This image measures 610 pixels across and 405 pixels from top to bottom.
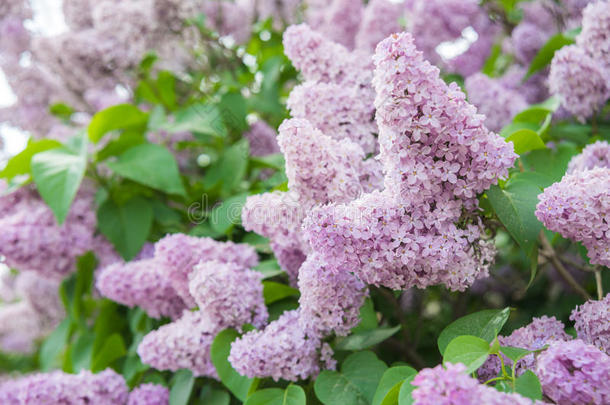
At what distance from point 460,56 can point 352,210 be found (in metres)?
1.35

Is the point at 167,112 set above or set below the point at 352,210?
below

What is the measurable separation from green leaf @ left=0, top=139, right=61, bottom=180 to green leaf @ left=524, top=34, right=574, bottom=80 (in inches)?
56.5

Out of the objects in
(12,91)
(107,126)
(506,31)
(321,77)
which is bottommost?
(12,91)

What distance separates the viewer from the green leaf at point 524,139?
38.0 inches

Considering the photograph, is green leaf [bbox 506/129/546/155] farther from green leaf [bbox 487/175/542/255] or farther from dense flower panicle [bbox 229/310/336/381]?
dense flower panicle [bbox 229/310/336/381]

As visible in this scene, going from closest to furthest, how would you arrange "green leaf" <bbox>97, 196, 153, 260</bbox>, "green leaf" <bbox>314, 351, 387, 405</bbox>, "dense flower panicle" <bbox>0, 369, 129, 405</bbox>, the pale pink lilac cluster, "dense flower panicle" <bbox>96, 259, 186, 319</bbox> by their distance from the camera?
the pale pink lilac cluster
"green leaf" <bbox>314, 351, 387, 405</bbox>
"dense flower panicle" <bbox>0, 369, 129, 405</bbox>
"dense flower panicle" <bbox>96, 259, 186, 319</bbox>
"green leaf" <bbox>97, 196, 153, 260</bbox>

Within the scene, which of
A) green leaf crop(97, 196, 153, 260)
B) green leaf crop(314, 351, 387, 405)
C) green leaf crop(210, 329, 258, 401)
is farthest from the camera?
green leaf crop(97, 196, 153, 260)

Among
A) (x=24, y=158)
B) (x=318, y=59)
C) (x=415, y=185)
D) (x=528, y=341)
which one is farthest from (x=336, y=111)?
(x=24, y=158)

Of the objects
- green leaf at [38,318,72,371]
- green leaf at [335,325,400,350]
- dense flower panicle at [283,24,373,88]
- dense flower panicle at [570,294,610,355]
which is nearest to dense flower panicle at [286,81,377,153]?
dense flower panicle at [283,24,373,88]

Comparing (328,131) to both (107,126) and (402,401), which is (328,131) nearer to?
(402,401)

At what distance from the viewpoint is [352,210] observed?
78 cm

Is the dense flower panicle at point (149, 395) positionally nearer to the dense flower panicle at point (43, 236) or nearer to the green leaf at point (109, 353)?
the green leaf at point (109, 353)

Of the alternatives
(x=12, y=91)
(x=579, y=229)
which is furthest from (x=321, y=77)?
(x=12, y=91)

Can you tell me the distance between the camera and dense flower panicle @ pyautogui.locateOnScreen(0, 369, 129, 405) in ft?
3.71
